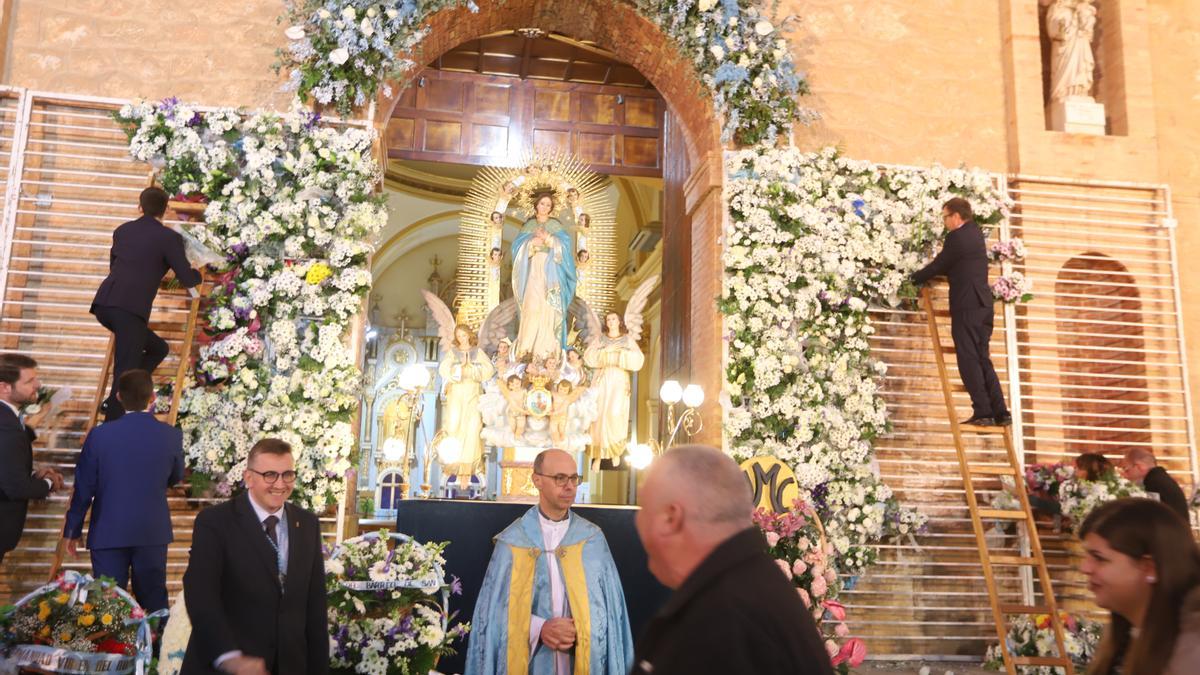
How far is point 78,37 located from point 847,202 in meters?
7.06

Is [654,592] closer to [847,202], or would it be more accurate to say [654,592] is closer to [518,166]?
[847,202]

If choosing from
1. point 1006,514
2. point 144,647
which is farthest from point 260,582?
point 1006,514

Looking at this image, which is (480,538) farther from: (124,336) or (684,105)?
(684,105)

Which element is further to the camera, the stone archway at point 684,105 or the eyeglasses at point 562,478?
the stone archway at point 684,105

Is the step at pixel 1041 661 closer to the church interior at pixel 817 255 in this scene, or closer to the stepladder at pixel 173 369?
the church interior at pixel 817 255

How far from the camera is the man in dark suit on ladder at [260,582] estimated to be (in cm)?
399

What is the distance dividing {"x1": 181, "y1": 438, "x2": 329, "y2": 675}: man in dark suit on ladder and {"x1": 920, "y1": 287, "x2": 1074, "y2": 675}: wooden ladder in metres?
5.26

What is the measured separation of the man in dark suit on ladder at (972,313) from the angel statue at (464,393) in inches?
170

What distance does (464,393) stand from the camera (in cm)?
995

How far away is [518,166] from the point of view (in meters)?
12.0

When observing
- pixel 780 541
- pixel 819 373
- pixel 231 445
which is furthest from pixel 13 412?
pixel 819 373

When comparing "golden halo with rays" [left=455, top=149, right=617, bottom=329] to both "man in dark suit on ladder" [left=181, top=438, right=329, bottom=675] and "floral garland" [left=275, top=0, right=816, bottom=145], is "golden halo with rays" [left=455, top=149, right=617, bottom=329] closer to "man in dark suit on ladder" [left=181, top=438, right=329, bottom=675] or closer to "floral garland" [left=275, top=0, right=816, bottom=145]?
"floral garland" [left=275, top=0, right=816, bottom=145]

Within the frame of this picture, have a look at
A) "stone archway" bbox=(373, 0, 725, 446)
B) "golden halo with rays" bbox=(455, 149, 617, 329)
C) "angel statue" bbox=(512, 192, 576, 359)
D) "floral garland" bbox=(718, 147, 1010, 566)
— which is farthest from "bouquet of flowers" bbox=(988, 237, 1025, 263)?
"angel statue" bbox=(512, 192, 576, 359)

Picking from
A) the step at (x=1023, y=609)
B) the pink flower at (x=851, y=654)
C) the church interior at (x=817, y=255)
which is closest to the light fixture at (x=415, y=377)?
the church interior at (x=817, y=255)
